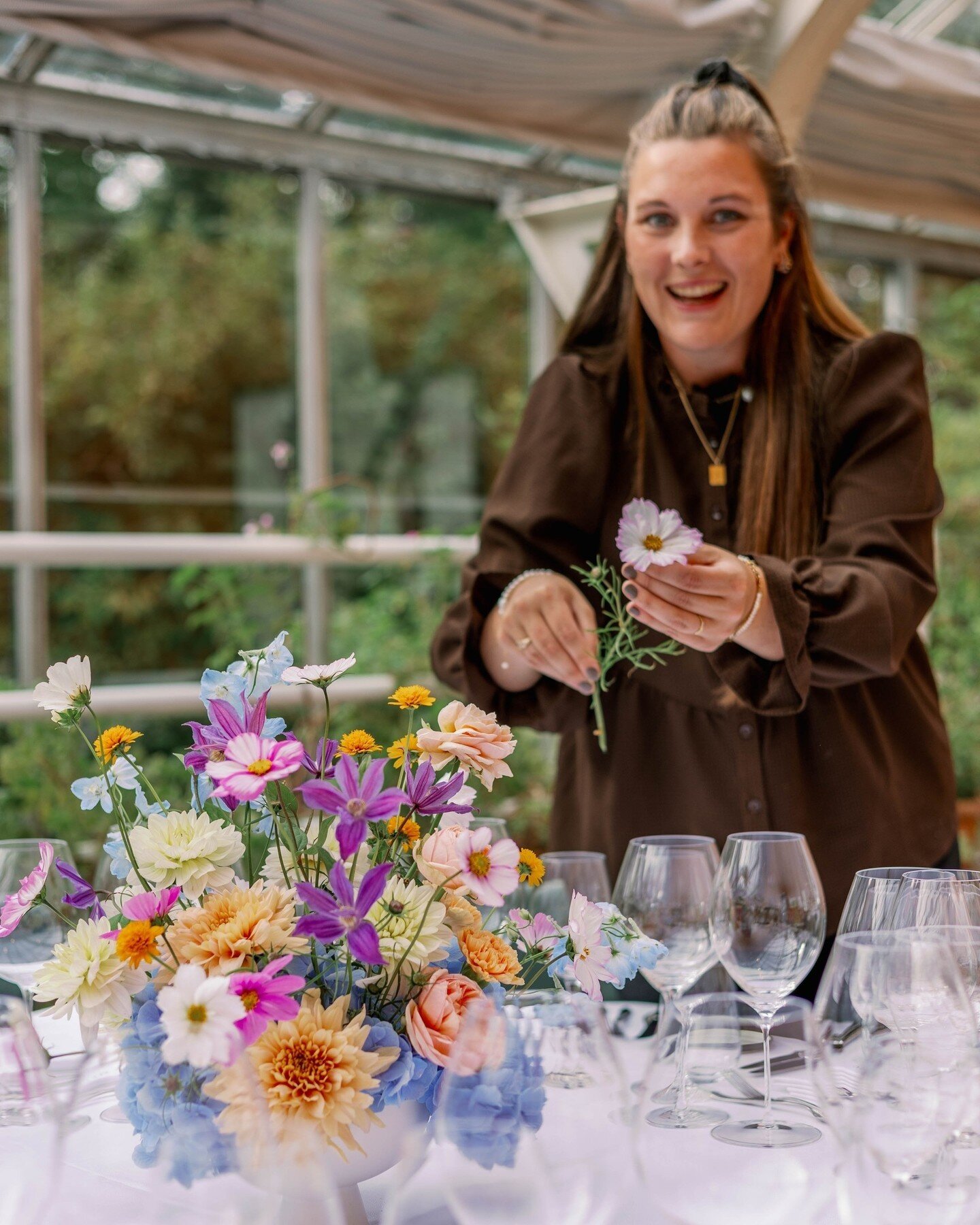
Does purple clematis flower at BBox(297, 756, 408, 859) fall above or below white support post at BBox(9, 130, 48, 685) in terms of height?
below

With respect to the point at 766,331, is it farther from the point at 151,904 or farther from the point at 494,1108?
the point at 494,1108

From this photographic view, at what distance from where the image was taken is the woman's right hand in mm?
1400

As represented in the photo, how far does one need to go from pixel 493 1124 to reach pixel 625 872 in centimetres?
55

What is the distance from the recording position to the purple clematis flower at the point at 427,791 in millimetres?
907

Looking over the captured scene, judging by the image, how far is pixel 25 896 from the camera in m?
0.94

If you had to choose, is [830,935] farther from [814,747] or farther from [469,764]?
[469,764]

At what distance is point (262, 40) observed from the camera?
3.40 metres

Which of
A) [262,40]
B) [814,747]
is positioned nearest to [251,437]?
[262,40]

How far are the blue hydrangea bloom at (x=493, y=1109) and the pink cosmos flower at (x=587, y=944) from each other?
271mm

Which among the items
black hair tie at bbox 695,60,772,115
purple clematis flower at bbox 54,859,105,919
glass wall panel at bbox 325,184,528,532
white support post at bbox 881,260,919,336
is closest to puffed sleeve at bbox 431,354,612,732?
black hair tie at bbox 695,60,772,115

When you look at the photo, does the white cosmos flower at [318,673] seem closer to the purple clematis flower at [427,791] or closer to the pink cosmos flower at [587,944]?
the purple clematis flower at [427,791]

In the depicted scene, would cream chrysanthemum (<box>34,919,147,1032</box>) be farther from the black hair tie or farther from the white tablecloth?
the black hair tie

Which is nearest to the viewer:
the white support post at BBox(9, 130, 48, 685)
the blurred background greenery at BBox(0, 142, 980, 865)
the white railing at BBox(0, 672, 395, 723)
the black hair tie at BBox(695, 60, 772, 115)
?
the black hair tie at BBox(695, 60, 772, 115)

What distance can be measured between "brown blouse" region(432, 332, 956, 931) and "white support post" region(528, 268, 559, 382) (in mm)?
3528
